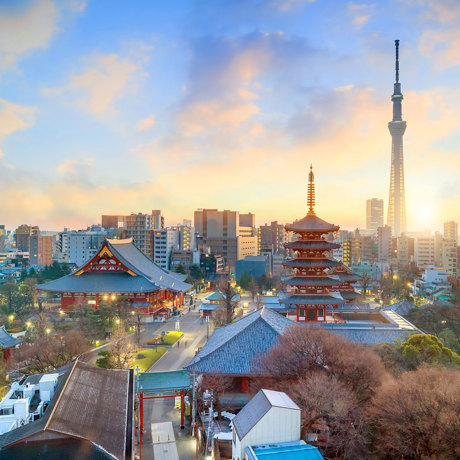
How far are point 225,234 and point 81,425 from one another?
87.0 meters

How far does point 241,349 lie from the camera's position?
2328cm

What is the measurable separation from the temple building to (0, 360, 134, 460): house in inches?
1019

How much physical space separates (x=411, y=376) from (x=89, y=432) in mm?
12000

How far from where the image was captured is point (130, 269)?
5003 centimetres

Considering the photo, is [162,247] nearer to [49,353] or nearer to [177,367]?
[177,367]

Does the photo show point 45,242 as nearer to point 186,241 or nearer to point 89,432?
point 186,241

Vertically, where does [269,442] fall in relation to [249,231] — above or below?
below

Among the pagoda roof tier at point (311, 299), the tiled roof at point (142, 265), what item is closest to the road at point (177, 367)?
the tiled roof at point (142, 265)

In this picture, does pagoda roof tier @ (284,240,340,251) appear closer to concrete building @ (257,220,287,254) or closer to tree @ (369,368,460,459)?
tree @ (369,368,460,459)

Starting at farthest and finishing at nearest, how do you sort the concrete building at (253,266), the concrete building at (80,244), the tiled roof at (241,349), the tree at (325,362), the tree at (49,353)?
1. the concrete building at (80,244)
2. the concrete building at (253,266)
3. the tree at (49,353)
4. the tiled roof at (241,349)
5. the tree at (325,362)

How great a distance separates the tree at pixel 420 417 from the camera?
14102mm

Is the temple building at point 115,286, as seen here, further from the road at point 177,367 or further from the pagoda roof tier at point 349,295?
the pagoda roof tier at point 349,295

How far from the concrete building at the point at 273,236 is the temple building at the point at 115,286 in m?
69.8

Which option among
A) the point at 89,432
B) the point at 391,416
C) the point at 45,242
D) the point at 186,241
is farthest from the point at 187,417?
the point at 45,242
